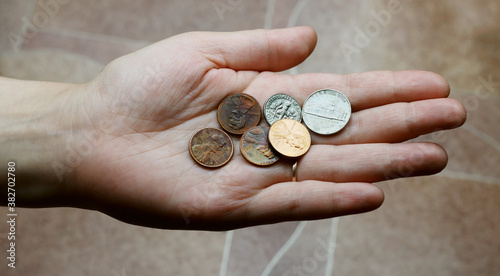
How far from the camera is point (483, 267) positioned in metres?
2.80

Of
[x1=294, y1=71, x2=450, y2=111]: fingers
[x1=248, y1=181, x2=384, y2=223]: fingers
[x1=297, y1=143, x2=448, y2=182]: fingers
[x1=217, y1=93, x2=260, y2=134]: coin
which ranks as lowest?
[x1=248, y1=181, x2=384, y2=223]: fingers

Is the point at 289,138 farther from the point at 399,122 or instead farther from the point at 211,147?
the point at 399,122

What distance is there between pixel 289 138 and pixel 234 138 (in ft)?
0.94

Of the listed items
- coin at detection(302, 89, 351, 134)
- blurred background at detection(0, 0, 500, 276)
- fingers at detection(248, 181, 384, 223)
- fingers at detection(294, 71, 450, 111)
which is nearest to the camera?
fingers at detection(248, 181, 384, 223)

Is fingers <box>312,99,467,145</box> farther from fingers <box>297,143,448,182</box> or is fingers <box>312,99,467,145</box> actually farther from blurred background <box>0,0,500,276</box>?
blurred background <box>0,0,500,276</box>

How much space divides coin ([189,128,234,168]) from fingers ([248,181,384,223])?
0.87 ft

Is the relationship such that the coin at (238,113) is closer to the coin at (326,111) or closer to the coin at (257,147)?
the coin at (257,147)

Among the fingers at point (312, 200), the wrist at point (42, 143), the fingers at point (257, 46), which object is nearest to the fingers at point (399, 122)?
the fingers at point (312, 200)

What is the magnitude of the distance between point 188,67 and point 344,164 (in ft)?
2.79

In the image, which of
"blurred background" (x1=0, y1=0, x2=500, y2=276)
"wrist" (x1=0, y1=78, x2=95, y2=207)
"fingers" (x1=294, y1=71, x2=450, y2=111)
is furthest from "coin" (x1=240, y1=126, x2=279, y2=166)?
"blurred background" (x1=0, y1=0, x2=500, y2=276)

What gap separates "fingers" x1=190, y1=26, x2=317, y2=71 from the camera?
6.61ft

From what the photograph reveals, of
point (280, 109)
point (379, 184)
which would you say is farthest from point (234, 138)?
point (379, 184)

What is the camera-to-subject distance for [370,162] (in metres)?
1.81

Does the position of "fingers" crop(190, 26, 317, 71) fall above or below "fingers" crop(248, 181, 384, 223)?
above
